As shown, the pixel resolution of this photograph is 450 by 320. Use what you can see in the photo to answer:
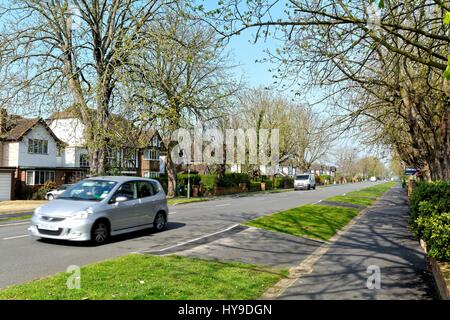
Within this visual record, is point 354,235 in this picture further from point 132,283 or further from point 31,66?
point 31,66

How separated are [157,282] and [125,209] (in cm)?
504

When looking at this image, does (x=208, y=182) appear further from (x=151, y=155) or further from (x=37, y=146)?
(x=151, y=155)

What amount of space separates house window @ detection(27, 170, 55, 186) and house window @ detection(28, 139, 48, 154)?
2154 mm

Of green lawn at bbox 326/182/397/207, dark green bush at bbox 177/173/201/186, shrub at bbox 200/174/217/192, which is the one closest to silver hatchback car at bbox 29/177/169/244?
green lawn at bbox 326/182/397/207

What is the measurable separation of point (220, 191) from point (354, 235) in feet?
104

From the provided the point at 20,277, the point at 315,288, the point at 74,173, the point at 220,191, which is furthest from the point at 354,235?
the point at 74,173

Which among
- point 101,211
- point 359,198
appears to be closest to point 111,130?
point 101,211

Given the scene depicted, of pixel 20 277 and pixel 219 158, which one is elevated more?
pixel 219 158

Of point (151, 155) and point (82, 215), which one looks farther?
point (151, 155)

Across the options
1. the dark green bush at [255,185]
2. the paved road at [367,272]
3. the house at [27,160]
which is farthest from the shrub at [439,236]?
the dark green bush at [255,185]

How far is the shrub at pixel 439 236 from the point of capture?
6943 millimetres

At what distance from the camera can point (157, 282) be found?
20.3 ft
